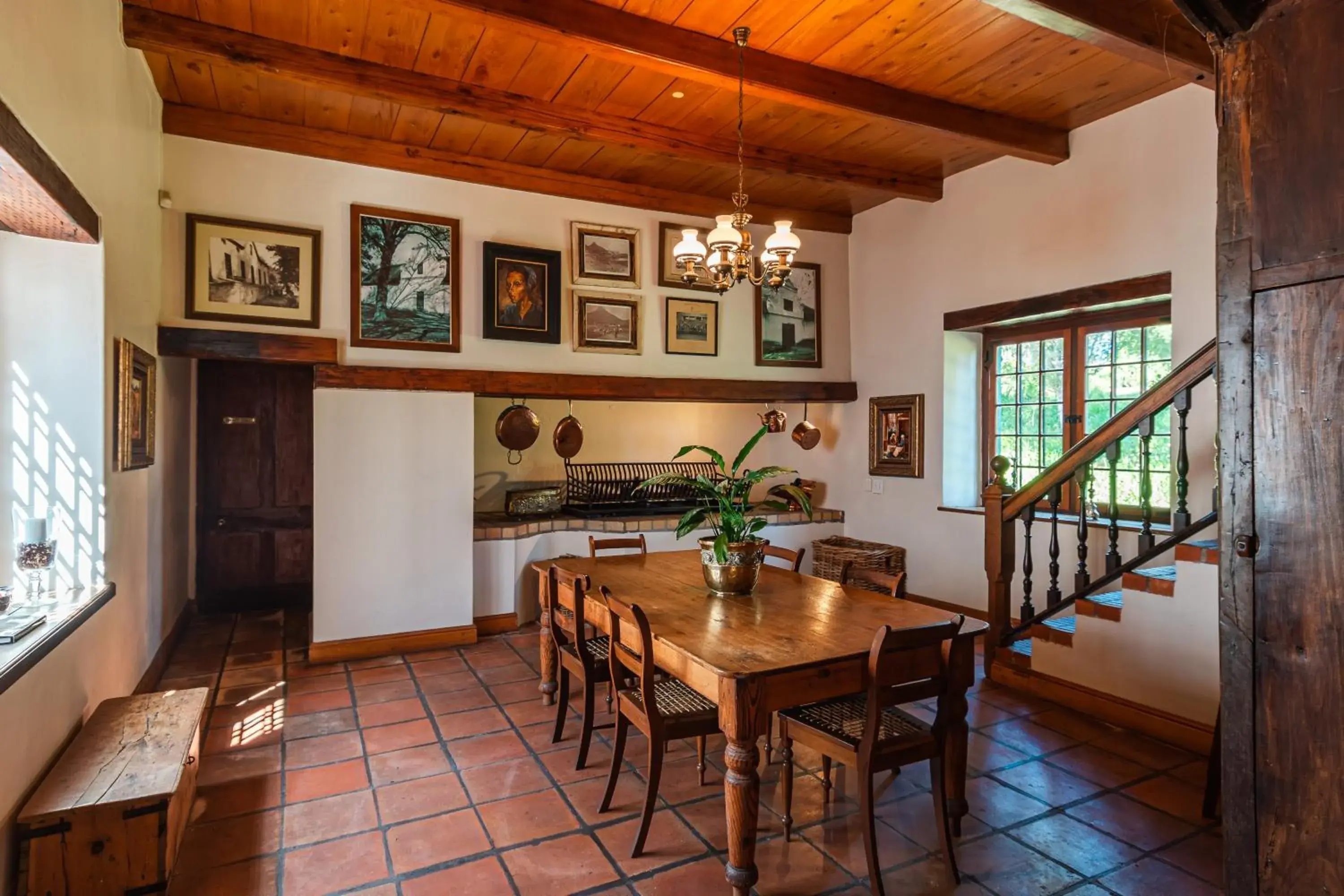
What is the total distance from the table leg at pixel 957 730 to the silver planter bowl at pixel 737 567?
82cm

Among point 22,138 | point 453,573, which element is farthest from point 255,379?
point 22,138

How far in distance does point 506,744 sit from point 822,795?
137 cm

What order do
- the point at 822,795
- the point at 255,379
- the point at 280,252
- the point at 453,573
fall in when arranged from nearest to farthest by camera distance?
the point at 822,795, the point at 280,252, the point at 453,573, the point at 255,379

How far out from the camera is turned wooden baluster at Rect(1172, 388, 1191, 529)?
10.5 feet

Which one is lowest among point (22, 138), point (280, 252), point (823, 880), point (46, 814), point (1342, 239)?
point (823, 880)

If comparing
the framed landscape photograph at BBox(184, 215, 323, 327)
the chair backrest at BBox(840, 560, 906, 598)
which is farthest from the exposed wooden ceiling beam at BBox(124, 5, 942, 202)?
the chair backrest at BBox(840, 560, 906, 598)

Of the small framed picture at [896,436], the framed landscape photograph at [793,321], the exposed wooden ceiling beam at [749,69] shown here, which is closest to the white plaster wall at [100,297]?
the exposed wooden ceiling beam at [749,69]

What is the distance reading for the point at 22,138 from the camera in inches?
70.2

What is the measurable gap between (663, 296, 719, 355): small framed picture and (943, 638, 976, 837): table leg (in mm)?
3363

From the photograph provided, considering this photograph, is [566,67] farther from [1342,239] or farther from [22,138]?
[1342,239]

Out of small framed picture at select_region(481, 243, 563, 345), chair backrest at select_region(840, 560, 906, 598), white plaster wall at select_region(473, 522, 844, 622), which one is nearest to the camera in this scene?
chair backrest at select_region(840, 560, 906, 598)

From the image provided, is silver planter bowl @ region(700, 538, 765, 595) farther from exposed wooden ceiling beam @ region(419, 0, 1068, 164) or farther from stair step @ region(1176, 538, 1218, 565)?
exposed wooden ceiling beam @ region(419, 0, 1068, 164)

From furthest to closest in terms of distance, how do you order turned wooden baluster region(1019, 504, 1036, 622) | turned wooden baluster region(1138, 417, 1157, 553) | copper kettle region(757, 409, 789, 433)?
copper kettle region(757, 409, 789, 433)
turned wooden baluster region(1019, 504, 1036, 622)
turned wooden baluster region(1138, 417, 1157, 553)

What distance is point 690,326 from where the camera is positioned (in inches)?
208
